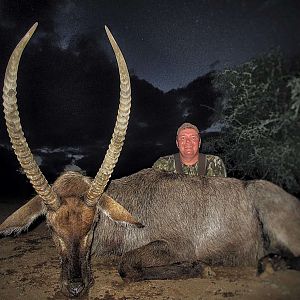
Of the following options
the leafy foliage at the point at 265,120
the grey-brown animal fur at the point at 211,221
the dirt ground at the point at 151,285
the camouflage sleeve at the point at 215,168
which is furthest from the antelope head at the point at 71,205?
the leafy foliage at the point at 265,120

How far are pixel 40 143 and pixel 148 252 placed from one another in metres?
40.9

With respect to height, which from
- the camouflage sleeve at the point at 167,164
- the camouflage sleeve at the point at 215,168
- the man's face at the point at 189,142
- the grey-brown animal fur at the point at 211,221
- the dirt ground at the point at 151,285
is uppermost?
the man's face at the point at 189,142

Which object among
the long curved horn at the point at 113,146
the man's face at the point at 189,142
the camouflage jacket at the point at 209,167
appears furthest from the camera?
the camouflage jacket at the point at 209,167

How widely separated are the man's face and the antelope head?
2.35 metres

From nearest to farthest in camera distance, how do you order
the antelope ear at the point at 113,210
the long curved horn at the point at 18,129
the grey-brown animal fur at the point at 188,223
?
the long curved horn at the point at 18,129 < the antelope ear at the point at 113,210 < the grey-brown animal fur at the point at 188,223

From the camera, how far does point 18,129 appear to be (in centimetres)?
373

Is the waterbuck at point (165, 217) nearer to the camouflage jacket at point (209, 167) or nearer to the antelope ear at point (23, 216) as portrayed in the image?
the antelope ear at point (23, 216)

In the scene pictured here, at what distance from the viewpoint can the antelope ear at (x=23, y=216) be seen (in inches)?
167

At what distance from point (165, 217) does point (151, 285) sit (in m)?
0.90

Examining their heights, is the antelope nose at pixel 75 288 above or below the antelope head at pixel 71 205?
below

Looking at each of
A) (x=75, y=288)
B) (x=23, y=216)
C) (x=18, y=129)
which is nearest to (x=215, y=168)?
(x=23, y=216)

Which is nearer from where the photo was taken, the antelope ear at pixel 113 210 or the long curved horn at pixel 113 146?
the long curved horn at pixel 113 146

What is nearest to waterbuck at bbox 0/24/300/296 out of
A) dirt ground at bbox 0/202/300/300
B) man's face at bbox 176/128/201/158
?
dirt ground at bbox 0/202/300/300

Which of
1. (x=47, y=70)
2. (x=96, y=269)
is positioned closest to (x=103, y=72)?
(x=47, y=70)
